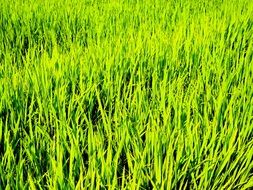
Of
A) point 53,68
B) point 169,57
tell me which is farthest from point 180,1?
point 53,68

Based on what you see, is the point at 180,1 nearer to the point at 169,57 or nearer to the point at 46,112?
the point at 169,57

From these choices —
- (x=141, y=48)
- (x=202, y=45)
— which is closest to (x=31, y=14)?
(x=141, y=48)

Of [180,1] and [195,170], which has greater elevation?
[180,1]

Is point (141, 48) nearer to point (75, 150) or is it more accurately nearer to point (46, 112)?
point (46, 112)

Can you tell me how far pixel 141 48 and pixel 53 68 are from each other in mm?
408

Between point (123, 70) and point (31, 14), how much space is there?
120 centimetres

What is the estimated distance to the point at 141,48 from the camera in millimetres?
1550

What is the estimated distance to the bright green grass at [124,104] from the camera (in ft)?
2.65

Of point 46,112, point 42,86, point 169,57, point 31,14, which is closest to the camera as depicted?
point 46,112

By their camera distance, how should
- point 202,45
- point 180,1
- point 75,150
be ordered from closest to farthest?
point 75,150, point 202,45, point 180,1

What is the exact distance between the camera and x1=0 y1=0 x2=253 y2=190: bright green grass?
0.81m

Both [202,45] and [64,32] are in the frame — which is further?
[64,32]

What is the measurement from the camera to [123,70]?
1.38 m

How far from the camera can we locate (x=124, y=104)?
3.54 feet
